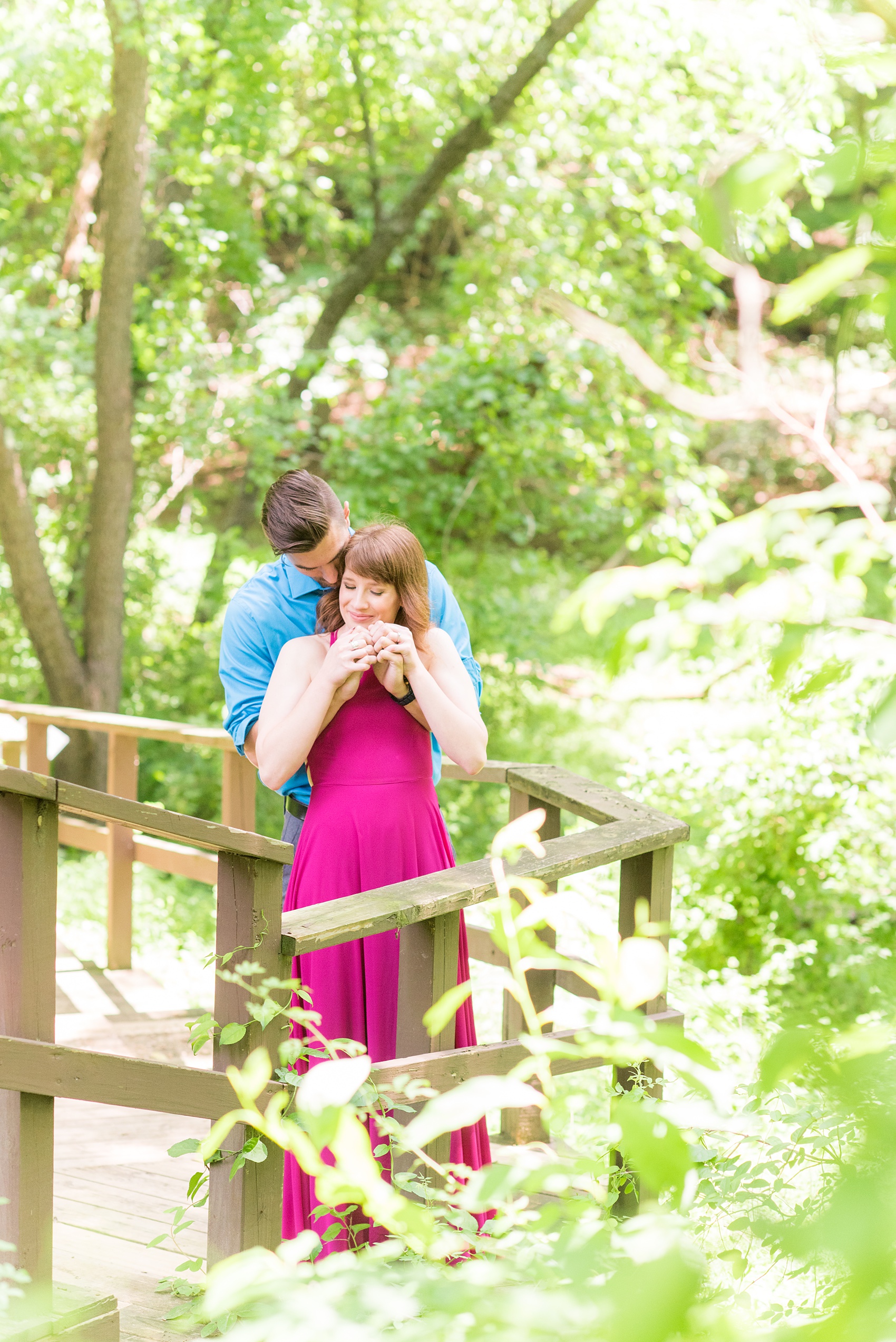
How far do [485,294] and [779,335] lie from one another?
25.3 ft

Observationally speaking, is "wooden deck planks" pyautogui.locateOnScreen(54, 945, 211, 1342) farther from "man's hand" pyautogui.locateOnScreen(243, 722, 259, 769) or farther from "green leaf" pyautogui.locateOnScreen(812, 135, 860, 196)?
"green leaf" pyautogui.locateOnScreen(812, 135, 860, 196)

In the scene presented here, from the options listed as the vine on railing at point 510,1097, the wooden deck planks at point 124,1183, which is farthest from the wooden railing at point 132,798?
the vine on railing at point 510,1097

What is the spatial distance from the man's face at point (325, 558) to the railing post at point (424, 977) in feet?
2.54

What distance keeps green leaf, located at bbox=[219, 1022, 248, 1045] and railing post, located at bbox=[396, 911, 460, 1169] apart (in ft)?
1.53

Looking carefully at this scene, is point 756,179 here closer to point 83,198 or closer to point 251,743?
point 251,743

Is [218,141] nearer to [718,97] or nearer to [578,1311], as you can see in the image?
[718,97]

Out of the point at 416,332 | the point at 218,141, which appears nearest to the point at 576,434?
the point at 416,332

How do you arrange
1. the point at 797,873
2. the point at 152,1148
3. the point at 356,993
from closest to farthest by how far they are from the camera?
the point at 356,993 → the point at 152,1148 → the point at 797,873

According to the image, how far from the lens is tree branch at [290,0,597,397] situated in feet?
24.6

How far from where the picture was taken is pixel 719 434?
13914 mm

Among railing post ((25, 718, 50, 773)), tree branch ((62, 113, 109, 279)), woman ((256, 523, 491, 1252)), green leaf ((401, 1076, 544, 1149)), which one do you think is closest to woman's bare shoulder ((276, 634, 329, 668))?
woman ((256, 523, 491, 1252))

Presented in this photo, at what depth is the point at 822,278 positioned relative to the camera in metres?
0.72

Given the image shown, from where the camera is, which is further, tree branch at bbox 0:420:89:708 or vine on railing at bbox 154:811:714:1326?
tree branch at bbox 0:420:89:708

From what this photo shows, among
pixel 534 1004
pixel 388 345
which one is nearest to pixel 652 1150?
pixel 534 1004
